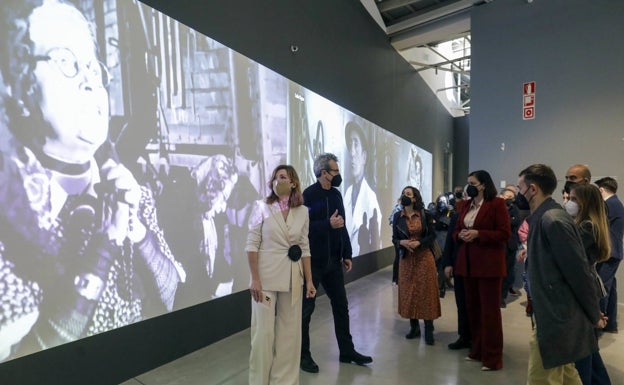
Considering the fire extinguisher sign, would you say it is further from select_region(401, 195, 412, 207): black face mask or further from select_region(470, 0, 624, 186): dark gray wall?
select_region(401, 195, 412, 207): black face mask

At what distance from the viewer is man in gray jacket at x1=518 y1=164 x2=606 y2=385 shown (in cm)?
170

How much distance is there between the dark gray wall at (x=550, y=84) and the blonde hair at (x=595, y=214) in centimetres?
423

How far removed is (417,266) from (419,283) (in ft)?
0.50

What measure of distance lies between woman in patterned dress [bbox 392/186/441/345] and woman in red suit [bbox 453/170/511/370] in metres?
0.43

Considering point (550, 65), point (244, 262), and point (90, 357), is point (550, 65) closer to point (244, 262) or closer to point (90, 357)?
point (244, 262)

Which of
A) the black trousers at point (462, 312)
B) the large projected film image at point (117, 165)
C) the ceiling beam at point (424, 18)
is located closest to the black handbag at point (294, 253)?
the large projected film image at point (117, 165)

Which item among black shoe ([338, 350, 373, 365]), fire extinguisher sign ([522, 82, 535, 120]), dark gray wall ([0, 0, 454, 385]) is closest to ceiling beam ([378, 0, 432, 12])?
dark gray wall ([0, 0, 454, 385])

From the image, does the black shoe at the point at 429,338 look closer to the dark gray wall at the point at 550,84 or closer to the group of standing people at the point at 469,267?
the group of standing people at the point at 469,267

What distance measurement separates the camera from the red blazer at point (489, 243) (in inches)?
110

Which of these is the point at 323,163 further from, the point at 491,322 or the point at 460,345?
the point at 460,345

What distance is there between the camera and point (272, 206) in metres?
2.30

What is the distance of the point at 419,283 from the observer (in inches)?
132

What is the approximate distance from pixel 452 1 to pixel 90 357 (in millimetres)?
7976

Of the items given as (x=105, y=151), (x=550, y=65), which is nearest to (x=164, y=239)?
(x=105, y=151)
